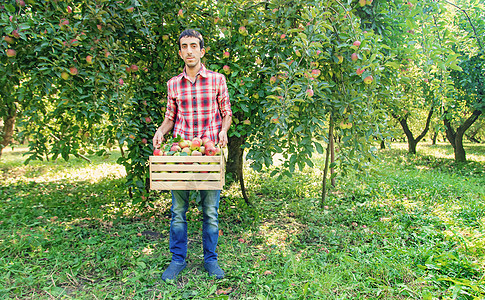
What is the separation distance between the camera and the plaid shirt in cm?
220

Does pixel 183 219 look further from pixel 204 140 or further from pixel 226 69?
pixel 226 69

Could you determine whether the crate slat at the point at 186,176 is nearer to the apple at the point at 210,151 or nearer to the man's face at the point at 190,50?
the apple at the point at 210,151

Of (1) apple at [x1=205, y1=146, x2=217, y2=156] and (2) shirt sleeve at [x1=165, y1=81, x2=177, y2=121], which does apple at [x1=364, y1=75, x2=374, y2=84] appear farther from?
(2) shirt sleeve at [x1=165, y1=81, x2=177, y2=121]

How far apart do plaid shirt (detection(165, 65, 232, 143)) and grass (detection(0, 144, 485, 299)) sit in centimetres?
112

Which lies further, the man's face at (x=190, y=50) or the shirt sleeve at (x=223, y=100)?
the shirt sleeve at (x=223, y=100)

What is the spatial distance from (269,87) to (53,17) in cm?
203

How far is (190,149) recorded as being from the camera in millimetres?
2014

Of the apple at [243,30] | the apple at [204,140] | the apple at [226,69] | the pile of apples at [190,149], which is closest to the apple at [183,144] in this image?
the pile of apples at [190,149]

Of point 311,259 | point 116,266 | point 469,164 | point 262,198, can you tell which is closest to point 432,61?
point 311,259

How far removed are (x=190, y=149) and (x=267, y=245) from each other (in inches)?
53.4

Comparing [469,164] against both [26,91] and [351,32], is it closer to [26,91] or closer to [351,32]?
[351,32]

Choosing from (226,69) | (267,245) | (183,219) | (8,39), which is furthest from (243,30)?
(267,245)

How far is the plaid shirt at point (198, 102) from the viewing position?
2.20m

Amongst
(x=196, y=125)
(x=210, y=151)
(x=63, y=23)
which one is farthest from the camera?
(x=63, y=23)
